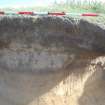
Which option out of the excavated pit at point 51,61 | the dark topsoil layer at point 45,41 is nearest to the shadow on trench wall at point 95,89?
the excavated pit at point 51,61

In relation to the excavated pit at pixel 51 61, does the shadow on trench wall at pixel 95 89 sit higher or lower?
lower

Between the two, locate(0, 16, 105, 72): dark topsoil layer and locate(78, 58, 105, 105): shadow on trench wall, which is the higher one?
locate(0, 16, 105, 72): dark topsoil layer

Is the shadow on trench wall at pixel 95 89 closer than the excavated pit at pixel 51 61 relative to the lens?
No

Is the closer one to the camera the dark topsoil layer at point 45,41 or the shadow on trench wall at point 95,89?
the dark topsoil layer at point 45,41

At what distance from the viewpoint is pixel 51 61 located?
262cm

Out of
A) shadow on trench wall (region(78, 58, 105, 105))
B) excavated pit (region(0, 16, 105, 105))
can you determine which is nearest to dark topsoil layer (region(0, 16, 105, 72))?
excavated pit (region(0, 16, 105, 105))

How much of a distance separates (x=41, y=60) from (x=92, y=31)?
15.6 inches

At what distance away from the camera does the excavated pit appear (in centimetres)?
247

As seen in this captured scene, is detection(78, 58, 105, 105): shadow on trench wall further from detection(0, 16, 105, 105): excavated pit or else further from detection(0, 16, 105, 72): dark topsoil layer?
detection(0, 16, 105, 72): dark topsoil layer

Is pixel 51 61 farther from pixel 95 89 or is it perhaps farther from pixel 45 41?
pixel 95 89

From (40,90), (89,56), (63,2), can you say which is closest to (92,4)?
(63,2)

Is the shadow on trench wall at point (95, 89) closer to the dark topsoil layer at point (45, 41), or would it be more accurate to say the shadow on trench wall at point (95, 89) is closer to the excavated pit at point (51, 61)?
the excavated pit at point (51, 61)

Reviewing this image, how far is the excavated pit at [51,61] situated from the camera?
2.47 meters

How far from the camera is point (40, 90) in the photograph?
2693 millimetres
